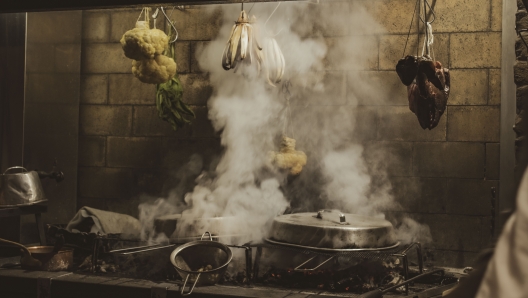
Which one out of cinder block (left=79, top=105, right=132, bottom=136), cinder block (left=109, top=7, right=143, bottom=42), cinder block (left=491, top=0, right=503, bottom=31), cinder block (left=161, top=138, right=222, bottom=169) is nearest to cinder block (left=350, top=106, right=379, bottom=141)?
cinder block (left=491, top=0, right=503, bottom=31)

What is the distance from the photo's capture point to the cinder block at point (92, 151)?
22.3 feet

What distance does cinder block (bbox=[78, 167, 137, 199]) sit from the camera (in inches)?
264

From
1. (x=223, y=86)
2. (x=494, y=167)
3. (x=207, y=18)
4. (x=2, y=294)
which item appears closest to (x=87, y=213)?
(x=2, y=294)

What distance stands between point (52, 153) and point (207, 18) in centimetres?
235

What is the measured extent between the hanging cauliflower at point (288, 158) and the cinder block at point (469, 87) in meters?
1.62

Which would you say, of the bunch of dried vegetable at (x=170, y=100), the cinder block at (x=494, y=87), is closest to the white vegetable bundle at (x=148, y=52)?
the bunch of dried vegetable at (x=170, y=100)

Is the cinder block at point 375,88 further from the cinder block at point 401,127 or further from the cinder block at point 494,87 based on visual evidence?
the cinder block at point 494,87

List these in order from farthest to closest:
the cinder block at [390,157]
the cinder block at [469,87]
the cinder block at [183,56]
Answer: the cinder block at [183,56], the cinder block at [390,157], the cinder block at [469,87]

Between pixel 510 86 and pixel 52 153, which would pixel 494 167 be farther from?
pixel 52 153

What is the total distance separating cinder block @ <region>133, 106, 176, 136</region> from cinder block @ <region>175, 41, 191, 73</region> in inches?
23.0

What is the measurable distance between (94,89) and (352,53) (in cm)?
313

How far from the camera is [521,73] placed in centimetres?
454

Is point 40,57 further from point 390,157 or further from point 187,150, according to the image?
point 390,157

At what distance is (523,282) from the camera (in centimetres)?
100
